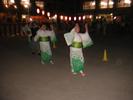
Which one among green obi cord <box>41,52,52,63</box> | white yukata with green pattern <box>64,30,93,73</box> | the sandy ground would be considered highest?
white yukata with green pattern <box>64,30,93,73</box>

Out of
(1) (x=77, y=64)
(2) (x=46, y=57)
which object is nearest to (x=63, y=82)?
(1) (x=77, y=64)

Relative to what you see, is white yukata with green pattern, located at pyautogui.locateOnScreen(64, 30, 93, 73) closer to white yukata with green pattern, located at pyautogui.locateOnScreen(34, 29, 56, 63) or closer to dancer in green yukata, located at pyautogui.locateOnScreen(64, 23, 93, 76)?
dancer in green yukata, located at pyautogui.locateOnScreen(64, 23, 93, 76)

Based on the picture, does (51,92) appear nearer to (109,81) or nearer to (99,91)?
(99,91)

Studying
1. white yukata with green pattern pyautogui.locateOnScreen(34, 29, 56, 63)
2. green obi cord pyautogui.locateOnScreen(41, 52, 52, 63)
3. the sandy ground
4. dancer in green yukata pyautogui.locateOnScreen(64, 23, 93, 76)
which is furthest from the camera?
green obi cord pyautogui.locateOnScreen(41, 52, 52, 63)

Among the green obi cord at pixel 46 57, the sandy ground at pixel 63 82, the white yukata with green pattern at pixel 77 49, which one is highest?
the white yukata with green pattern at pixel 77 49

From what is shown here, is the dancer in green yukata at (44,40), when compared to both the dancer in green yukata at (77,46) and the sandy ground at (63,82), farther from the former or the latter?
the dancer in green yukata at (77,46)

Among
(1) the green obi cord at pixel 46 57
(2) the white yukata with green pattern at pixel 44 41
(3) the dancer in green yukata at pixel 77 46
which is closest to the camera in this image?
(3) the dancer in green yukata at pixel 77 46

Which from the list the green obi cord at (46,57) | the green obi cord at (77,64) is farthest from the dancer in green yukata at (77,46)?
the green obi cord at (46,57)

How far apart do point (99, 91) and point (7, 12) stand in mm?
37632

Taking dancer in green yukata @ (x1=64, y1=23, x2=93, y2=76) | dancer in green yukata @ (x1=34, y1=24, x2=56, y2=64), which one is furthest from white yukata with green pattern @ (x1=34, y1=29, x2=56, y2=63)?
dancer in green yukata @ (x1=64, y1=23, x2=93, y2=76)

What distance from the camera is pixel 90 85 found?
9203mm

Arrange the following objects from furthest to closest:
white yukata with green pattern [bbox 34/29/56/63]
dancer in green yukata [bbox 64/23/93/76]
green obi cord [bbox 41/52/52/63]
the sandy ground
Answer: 1. green obi cord [bbox 41/52/52/63]
2. white yukata with green pattern [bbox 34/29/56/63]
3. dancer in green yukata [bbox 64/23/93/76]
4. the sandy ground

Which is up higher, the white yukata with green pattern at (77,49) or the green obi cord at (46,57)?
the white yukata with green pattern at (77,49)

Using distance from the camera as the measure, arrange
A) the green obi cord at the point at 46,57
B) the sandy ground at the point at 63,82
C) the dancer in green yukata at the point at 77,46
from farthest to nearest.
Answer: the green obi cord at the point at 46,57 → the dancer in green yukata at the point at 77,46 → the sandy ground at the point at 63,82
